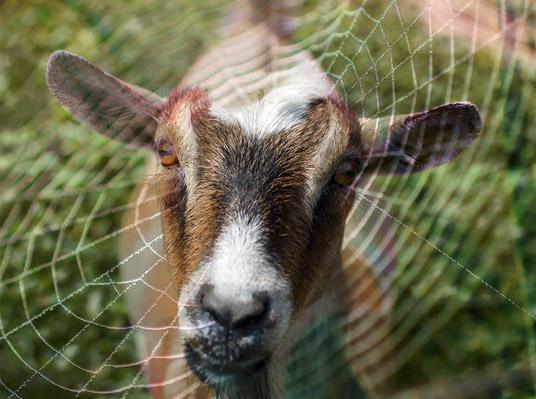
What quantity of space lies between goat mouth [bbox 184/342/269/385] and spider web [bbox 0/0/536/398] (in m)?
0.91

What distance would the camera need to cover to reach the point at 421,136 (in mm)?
2670

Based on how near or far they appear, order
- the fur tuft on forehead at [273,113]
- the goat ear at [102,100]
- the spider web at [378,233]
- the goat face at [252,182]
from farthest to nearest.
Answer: the spider web at [378,233], the goat ear at [102,100], the fur tuft on forehead at [273,113], the goat face at [252,182]

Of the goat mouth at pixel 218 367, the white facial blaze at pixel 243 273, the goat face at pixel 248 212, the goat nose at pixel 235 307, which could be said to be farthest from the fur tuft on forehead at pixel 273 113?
the goat mouth at pixel 218 367

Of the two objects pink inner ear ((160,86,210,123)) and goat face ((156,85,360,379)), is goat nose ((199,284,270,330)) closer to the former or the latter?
goat face ((156,85,360,379))

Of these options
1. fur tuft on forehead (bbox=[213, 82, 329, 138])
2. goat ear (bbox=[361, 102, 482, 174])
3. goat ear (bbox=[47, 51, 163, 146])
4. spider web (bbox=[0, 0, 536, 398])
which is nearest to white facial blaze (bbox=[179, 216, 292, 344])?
fur tuft on forehead (bbox=[213, 82, 329, 138])

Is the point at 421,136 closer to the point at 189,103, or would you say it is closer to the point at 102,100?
the point at 189,103

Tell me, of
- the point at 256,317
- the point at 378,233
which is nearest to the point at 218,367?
the point at 256,317

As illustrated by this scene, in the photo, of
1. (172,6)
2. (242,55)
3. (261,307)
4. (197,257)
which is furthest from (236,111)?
(172,6)

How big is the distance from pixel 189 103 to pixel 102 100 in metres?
0.43

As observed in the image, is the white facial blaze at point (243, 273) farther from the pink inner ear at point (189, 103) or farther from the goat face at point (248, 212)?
the pink inner ear at point (189, 103)

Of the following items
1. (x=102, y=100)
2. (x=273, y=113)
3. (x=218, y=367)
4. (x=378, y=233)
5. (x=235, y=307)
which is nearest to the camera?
(x=235, y=307)

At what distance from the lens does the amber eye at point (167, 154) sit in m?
2.51

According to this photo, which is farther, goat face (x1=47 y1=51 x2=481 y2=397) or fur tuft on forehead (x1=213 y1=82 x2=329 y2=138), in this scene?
fur tuft on forehead (x1=213 y1=82 x2=329 y2=138)

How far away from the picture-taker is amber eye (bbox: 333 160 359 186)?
247cm
